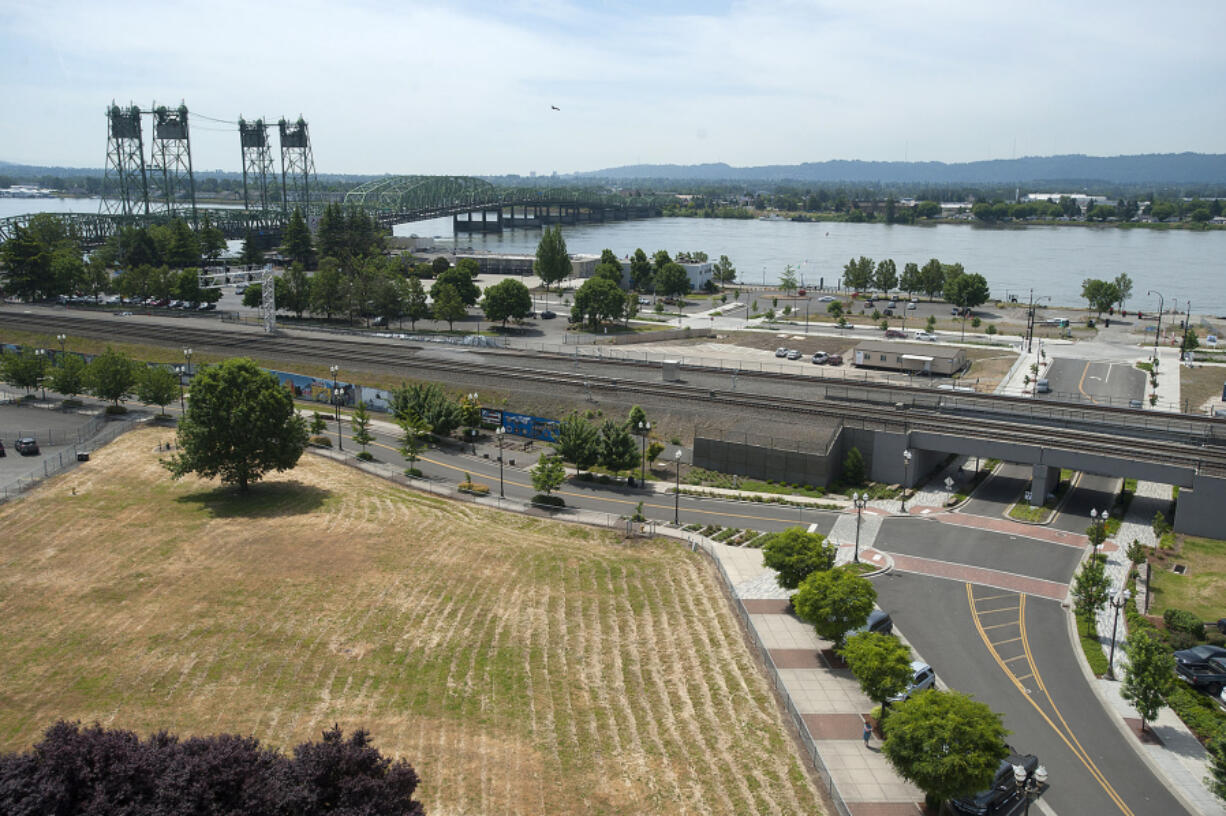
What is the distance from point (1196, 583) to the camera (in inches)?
1213

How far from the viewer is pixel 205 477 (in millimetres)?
39969

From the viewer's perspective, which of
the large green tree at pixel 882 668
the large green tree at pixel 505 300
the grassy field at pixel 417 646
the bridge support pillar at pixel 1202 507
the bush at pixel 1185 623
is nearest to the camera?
the grassy field at pixel 417 646

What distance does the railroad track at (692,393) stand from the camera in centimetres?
4006

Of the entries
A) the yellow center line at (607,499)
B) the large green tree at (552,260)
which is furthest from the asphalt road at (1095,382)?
the large green tree at (552,260)

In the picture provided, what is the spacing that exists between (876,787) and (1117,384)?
52.8m

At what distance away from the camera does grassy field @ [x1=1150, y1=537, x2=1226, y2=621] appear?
28922 millimetres

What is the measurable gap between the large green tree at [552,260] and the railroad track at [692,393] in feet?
117

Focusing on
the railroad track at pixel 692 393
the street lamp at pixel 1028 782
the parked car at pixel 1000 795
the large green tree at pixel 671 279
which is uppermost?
the large green tree at pixel 671 279

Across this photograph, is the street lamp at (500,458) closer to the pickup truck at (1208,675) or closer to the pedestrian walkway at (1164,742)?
the pedestrian walkway at (1164,742)

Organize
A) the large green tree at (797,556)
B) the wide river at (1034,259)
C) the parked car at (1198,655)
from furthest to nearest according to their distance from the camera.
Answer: the wide river at (1034,259), the large green tree at (797,556), the parked car at (1198,655)

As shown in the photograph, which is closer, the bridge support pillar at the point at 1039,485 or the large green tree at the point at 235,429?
the large green tree at the point at 235,429

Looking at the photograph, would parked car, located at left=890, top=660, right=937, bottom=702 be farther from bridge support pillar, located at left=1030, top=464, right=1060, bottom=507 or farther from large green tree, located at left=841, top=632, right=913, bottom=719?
bridge support pillar, located at left=1030, top=464, right=1060, bottom=507

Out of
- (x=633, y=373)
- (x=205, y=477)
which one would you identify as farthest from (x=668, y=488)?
(x=205, y=477)

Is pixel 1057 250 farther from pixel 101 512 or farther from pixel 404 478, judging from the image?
pixel 101 512
